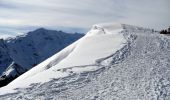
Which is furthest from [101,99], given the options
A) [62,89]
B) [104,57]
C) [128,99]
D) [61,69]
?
[104,57]

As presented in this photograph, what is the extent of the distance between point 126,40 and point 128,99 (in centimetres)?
1585

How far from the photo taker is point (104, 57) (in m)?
25.4

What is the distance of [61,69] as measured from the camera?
22453 millimetres

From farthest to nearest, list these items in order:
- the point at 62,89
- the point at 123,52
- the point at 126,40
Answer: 1. the point at 126,40
2. the point at 123,52
3. the point at 62,89

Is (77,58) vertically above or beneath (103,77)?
above

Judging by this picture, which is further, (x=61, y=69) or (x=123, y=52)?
(x=123, y=52)

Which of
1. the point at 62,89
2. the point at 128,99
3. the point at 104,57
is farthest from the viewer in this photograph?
the point at 104,57

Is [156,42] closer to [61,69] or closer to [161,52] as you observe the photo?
[161,52]

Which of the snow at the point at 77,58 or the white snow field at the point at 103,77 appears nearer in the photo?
the white snow field at the point at 103,77

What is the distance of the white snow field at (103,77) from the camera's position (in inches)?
704

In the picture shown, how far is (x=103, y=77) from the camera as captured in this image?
824 inches

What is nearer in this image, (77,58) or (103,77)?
(103,77)

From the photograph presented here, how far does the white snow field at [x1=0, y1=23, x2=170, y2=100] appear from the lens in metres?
17.9

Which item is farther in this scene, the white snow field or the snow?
the snow
